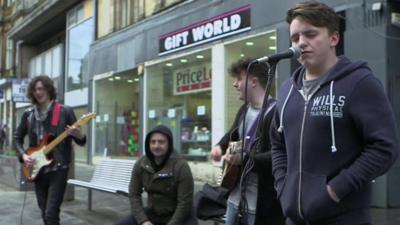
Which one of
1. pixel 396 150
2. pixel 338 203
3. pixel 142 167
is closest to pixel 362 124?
pixel 396 150

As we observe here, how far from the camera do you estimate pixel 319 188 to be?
233cm

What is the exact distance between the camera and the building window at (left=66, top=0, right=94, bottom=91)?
21797 millimetres

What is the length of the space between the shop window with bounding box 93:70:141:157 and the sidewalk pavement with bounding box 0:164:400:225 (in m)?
7.08

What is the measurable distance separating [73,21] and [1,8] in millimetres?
16615

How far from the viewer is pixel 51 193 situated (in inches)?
234

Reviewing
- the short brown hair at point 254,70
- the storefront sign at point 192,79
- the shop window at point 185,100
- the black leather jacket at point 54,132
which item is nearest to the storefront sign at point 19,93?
the shop window at point 185,100

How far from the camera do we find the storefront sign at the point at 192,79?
14250mm

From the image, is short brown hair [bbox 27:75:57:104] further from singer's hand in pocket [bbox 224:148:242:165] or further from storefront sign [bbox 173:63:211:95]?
storefront sign [bbox 173:63:211:95]

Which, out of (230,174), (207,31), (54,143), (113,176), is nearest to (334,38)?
(230,174)

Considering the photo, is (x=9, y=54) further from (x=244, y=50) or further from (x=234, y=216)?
(x=234, y=216)

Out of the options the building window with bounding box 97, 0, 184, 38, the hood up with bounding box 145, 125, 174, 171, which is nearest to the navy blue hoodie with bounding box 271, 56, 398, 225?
the hood up with bounding box 145, 125, 174, 171

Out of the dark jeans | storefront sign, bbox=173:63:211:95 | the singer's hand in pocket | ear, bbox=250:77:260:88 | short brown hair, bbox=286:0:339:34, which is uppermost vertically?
storefront sign, bbox=173:63:211:95

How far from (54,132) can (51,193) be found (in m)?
0.63

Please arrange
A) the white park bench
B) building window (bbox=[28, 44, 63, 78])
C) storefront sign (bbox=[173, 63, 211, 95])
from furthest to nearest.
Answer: building window (bbox=[28, 44, 63, 78])
storefront sign (bbox=[173, 63, 211, 95])
the white park bench
